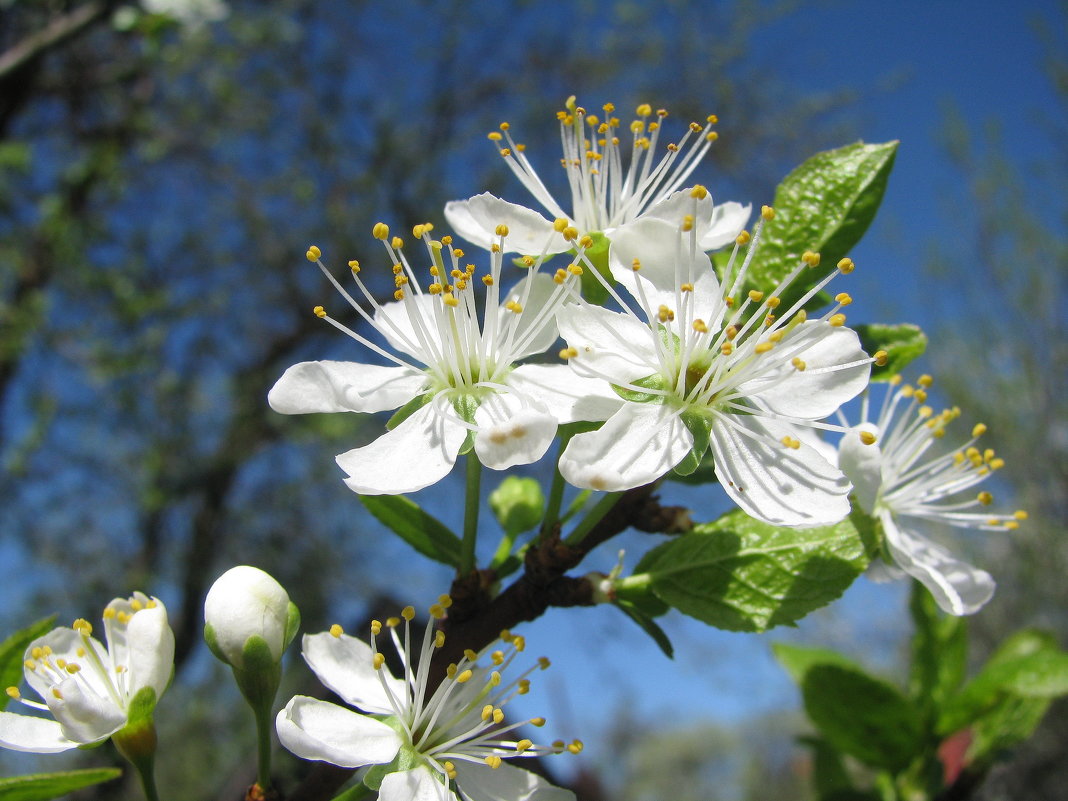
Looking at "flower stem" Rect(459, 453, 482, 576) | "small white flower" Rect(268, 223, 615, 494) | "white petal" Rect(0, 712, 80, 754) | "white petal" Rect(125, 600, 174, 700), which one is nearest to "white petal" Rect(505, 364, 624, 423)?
"small white flower" Rect(268, 223, 615, 494)

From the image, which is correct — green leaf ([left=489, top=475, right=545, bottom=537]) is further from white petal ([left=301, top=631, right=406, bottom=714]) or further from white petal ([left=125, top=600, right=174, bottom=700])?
white petal ([left=125, top=600, right=174, bottom=700])

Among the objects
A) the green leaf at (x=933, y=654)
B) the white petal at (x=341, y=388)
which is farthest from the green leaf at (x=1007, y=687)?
the white petal at (x=341, y=388)

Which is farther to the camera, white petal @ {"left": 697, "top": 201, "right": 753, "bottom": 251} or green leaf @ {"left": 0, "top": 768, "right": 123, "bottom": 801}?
white petal @ {"left": 697, "top": 201, "right": 753, "bottom": 251}

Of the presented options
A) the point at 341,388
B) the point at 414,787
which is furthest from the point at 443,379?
the point at 414,787

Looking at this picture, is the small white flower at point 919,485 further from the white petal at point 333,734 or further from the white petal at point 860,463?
the white petal at point 333,734

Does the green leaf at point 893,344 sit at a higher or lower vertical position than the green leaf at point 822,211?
lower
